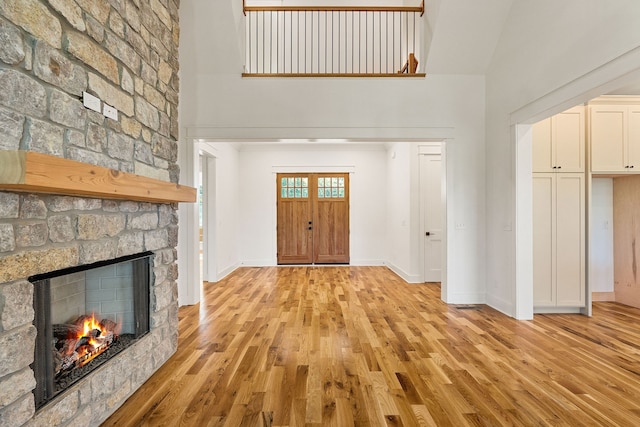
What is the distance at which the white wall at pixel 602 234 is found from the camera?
4.06 metres

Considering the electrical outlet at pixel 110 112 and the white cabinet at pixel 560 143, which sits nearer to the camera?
the electrical outlet at pixel 110 112

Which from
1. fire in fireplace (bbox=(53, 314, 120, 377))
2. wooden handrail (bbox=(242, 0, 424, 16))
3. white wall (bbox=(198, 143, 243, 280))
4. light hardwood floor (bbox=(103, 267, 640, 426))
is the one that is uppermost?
wooden handrail (bbox=(242, 0, 424, 16))

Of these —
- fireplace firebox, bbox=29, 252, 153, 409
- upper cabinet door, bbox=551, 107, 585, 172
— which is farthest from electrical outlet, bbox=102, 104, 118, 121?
upper cabinet door, bbox=551, 107, 585, 172

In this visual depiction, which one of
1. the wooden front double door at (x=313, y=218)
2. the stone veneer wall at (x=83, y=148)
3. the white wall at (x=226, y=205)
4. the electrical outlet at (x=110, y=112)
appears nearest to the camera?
the stone veneer wall at (x=83, y=148)

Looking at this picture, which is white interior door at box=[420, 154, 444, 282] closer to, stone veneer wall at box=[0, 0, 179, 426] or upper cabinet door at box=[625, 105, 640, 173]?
upper cabinet door at box=[625, 105, 640, 173]

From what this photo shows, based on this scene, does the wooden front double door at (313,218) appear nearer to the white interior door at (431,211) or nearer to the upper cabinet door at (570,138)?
the white interior door at (431,211)

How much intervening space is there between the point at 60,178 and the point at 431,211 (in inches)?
204

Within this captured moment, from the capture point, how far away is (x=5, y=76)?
119cm

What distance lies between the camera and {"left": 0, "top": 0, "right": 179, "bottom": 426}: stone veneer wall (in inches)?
48.1

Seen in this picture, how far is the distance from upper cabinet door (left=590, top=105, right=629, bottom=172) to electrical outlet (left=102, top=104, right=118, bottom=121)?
185 inches

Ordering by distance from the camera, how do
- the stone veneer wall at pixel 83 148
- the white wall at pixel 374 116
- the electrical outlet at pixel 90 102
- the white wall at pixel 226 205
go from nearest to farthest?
the stone veneer wall at pixel 83 148
the electrical outlet at pixel 90 102
the white wall at pixel 374 116
the white wall at pixel 226 205

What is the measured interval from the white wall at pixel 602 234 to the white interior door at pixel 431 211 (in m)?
2.06

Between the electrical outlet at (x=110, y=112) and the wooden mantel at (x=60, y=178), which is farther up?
the electrical outlet at (x=110, y=112)

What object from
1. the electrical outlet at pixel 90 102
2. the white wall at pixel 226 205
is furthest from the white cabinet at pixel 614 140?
the white wall at pixel 226 205
